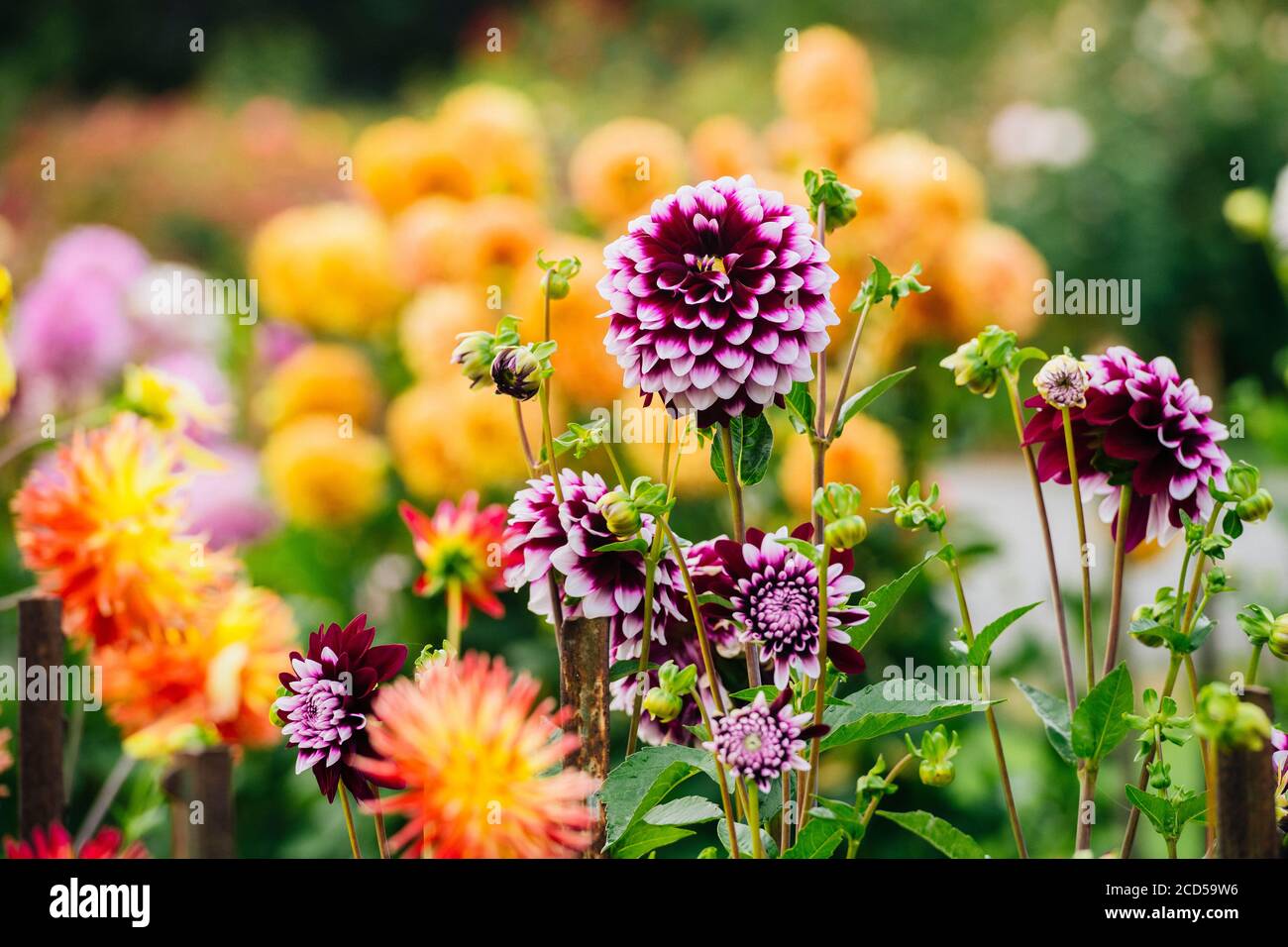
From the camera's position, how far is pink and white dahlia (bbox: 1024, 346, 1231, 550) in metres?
0.40

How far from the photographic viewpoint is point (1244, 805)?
348mm

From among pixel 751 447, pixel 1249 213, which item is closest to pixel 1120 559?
pixel 751 447

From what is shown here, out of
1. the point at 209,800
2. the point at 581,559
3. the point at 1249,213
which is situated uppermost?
the point at 1249,213

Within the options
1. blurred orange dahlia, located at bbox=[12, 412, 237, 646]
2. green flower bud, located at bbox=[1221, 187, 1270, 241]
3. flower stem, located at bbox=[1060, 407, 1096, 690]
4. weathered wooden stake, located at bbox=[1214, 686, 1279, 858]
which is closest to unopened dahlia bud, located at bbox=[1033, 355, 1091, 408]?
flower stem, located at bbox=[1060, 407, 1096, 690]

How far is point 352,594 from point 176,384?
70cm

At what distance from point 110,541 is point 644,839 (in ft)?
0.98

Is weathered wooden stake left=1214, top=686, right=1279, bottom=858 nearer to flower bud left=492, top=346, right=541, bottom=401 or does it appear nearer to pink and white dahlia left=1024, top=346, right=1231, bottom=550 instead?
pink and white dahlia left=1024, top=346, right=1231, bottom=550

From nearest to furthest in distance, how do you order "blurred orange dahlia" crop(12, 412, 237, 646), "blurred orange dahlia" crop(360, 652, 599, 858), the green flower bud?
"blurred orange dahlia" crop(360, 652, 599, 858) → "blurred orange dahlia" crop(12, 412, 237, 646) → the green flower bud

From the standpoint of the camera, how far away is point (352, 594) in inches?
50.4

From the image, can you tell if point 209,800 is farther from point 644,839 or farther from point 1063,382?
point 1063,382

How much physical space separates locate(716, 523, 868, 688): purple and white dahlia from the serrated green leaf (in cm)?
2

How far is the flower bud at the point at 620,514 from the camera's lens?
0.36 meters
